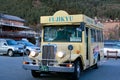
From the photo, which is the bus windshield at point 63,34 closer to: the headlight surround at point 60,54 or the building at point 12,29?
the headlight surround at point 60,54

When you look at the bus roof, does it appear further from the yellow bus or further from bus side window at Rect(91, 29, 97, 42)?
bus side window at Rect(91, 29, 97, 42)

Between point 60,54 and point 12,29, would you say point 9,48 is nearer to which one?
point 60,54

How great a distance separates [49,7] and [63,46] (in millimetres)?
99405

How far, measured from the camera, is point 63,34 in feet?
44.7

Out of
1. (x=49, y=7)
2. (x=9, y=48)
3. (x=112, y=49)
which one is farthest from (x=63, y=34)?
(x=49, y=7)

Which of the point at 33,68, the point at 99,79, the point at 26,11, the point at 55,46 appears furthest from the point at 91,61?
the point at 26,11

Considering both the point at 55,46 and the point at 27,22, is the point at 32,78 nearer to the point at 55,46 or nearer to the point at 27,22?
the point at 55,46

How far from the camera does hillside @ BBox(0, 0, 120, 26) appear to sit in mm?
104788

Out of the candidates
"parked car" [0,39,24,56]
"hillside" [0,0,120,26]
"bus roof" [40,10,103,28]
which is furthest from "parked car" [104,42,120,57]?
"hillside" [0,0,120,26]

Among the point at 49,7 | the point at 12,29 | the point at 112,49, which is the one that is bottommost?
the point at 112,49

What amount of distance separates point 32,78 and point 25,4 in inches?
4386

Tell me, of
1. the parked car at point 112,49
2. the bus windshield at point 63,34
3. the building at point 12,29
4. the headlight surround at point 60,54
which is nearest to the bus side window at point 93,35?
the bus windshield at point 63,34

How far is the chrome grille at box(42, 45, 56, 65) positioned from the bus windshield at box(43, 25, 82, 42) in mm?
1059

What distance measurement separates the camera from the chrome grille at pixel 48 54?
39.9 feet
